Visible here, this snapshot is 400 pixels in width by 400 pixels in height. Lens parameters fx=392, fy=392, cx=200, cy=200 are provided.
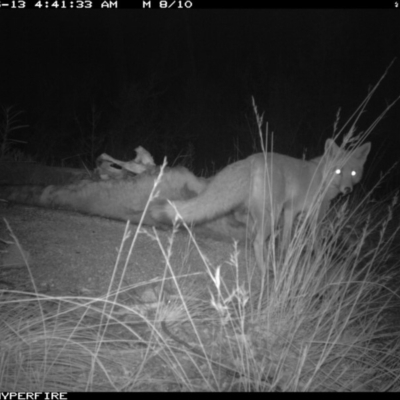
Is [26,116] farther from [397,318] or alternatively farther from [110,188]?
[397,318]

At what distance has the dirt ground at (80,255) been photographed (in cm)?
289

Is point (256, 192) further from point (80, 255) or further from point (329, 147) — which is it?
point (80, 255)

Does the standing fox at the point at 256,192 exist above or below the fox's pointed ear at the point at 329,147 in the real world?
below

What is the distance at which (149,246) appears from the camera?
12.8 feet

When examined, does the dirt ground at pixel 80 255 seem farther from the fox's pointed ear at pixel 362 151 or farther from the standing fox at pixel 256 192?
the fox's pointed ear at pixel 362 151

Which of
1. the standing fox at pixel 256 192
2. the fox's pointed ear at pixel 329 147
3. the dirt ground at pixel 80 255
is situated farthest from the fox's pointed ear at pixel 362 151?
the dirt ground at pixel 80 255

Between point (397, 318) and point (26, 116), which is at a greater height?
point (26, 116)

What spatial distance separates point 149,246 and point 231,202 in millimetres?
989

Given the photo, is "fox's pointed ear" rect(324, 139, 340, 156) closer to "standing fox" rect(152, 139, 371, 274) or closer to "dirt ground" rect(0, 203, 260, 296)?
"standing fox" rect(152, 139, 371, 274)

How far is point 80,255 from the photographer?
3.35m

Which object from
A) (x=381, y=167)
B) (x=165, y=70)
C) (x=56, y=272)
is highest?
(x=165, y=70)

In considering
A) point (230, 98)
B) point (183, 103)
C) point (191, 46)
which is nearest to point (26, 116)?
point (183, 103)

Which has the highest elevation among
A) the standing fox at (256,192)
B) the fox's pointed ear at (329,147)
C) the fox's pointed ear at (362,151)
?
the fox's pointed ear at (329,147)

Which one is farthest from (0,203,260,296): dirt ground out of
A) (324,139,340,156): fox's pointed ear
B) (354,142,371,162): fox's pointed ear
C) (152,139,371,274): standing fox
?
(354,142,371,162): fox's pointed ear
